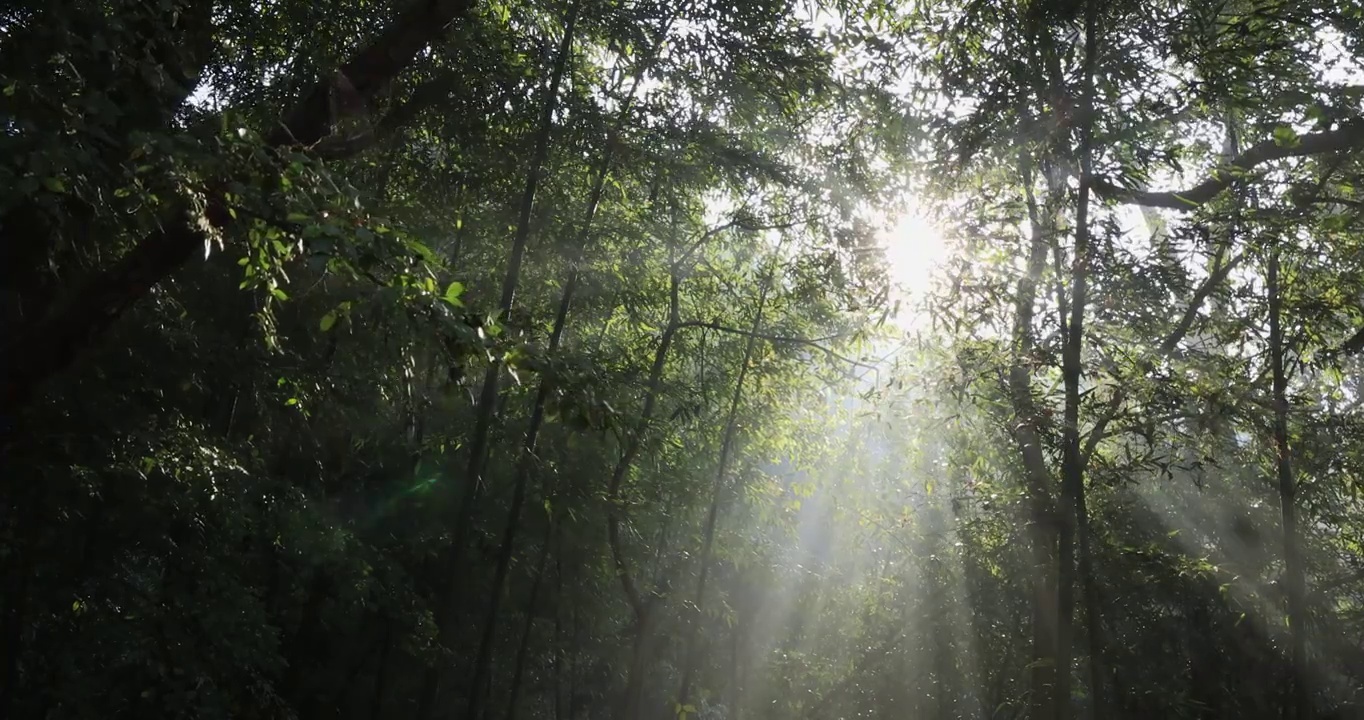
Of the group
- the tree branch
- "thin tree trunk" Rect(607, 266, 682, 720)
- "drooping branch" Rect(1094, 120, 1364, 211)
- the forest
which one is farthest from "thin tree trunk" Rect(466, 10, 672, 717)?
"drooping branch" Rect(1094, 120, 1364, 211)

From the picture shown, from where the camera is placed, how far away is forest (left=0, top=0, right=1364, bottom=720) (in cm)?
278

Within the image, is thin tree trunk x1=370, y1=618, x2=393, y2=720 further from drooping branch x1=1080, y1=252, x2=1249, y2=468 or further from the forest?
drooping branch x1=1080, y1=252, x2=1249, y2=468

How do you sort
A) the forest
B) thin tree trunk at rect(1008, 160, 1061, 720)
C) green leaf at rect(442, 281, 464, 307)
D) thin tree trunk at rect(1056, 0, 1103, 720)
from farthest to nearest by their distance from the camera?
thin tree trunk at rect(1008, 160, 1061, 720), thin tree trunk at rect(1056, 0, 1103, 720), the forest, green leaf at rect(442, 281, 464, 307)

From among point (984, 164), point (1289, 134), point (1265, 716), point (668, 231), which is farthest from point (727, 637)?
point (1289, 134)

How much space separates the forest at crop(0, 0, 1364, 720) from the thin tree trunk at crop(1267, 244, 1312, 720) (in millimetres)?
37

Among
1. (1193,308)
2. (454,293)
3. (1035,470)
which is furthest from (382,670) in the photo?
(454,293)

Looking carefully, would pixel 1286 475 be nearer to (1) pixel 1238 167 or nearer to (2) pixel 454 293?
(1) pixel 1238 167

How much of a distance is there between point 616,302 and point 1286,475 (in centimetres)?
427

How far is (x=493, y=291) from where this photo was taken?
6402 mm

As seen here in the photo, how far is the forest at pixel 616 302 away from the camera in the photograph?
2.78m

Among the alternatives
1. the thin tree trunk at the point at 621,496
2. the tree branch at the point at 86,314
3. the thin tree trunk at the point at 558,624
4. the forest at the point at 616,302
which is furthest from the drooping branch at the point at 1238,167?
the thin tree trunk at the point at 558,624

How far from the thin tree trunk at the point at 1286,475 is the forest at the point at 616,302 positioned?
0.04 metres

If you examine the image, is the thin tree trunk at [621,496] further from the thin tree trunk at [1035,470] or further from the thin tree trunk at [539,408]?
the thin tree trunk at [1035,470]

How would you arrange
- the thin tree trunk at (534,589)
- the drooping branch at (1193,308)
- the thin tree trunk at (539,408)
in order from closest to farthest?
the drooping branch at (1193,308), the thin tree trunk at (539,408), the thin tree trunk at (534,589)
